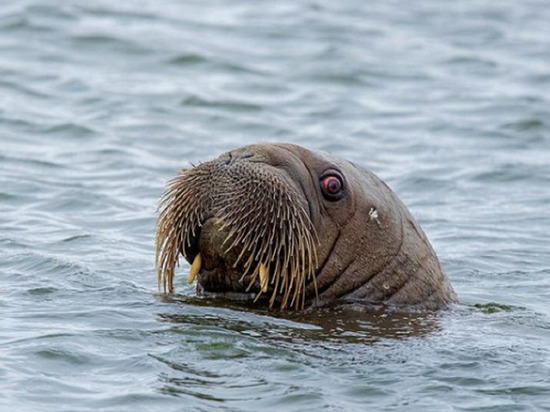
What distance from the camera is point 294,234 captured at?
8.80 meters

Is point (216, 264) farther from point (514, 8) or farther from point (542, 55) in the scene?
point (514, 8)

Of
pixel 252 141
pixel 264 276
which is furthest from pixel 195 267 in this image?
pixel 252 141

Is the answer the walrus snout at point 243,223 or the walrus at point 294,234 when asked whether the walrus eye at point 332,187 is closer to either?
the walrus at point 294,234

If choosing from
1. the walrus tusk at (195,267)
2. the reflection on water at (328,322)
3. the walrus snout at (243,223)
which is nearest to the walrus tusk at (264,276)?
the walrus snout at (243,223)

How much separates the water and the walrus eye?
79cm

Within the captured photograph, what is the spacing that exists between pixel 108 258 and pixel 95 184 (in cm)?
352

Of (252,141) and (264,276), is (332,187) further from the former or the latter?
(252,141)

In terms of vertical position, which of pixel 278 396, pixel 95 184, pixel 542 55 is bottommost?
pixel 278 396

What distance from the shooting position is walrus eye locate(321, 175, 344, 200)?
916cm

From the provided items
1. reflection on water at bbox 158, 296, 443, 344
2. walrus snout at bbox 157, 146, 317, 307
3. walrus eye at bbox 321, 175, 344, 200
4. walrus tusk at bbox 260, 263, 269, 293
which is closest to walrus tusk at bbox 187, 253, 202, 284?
walrus snout at bbox 157, 146, 317, 307

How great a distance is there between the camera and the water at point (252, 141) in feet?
26.1

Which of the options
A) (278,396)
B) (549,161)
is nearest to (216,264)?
(278,396)

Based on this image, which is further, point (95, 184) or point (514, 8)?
point (514, 8)

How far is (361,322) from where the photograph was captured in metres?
9.20
